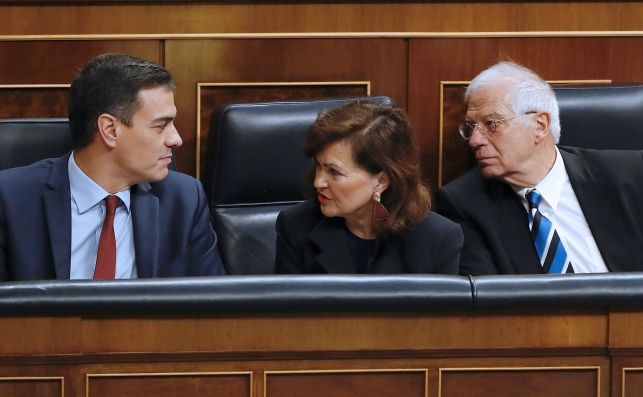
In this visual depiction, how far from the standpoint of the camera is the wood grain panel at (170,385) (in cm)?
125

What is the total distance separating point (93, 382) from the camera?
1244 mm

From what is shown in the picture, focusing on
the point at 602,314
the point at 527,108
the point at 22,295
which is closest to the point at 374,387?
the point at 602,314

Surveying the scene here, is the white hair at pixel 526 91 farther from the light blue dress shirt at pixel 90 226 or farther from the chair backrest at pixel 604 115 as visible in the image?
the light blue dress shirt at pixel 90 226

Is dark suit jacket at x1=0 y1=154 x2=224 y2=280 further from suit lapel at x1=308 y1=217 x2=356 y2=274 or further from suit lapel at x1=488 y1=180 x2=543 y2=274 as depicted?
suit lapel at x1=488 y1=180 x2=543 y2=274

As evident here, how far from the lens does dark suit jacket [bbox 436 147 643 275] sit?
194 cm

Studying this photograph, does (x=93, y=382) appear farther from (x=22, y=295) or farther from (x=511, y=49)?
(x=511, y=49)

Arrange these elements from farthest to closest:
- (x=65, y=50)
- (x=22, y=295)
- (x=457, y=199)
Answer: (x=65, y=50), (x=457, y=199), (x=22, y=295)

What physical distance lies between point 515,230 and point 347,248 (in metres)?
0.34

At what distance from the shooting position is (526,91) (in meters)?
2.05

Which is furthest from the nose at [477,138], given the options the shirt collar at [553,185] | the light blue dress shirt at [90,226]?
the light blue dress shirt at [90,226]

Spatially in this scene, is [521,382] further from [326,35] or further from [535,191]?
[326,35]

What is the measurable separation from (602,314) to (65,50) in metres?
1.26

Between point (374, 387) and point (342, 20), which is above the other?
point (342, 20)

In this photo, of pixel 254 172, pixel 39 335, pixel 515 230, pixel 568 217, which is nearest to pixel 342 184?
pixel 254 172
